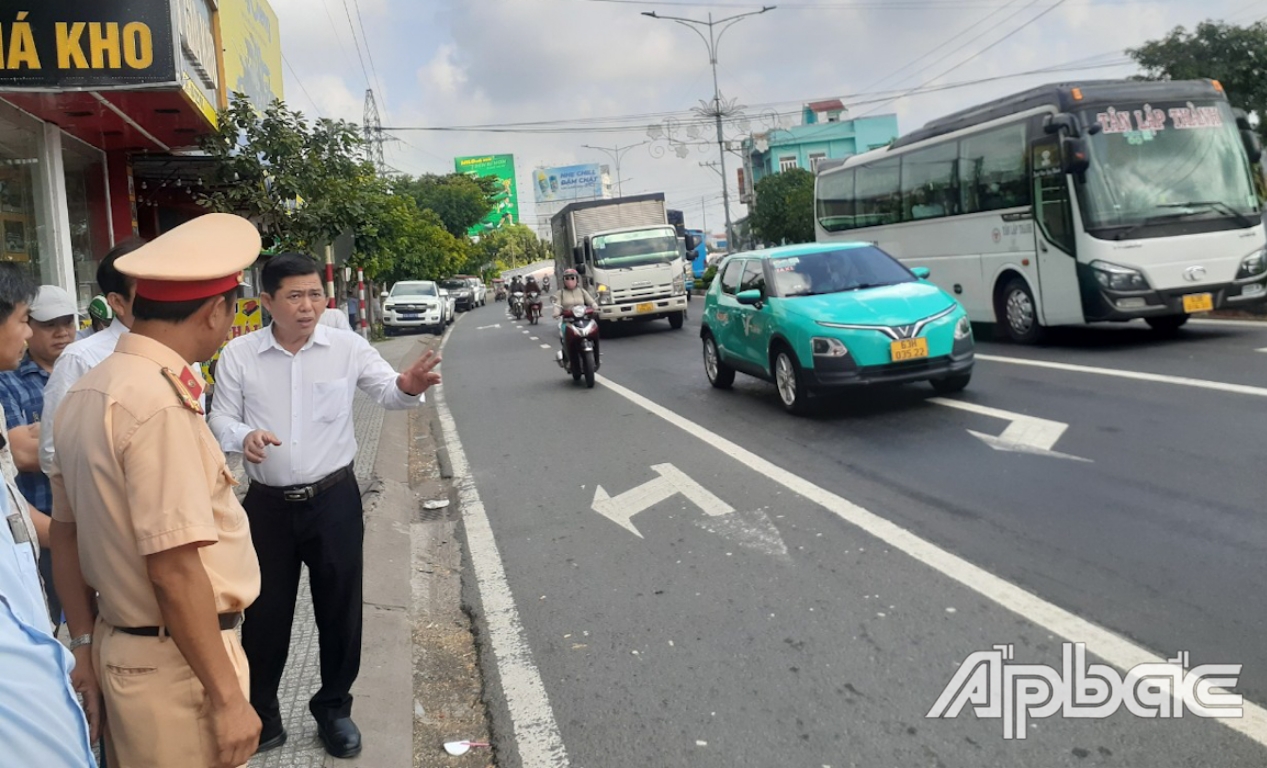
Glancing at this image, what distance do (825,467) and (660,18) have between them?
3304 centimetres

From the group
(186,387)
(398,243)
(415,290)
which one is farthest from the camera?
(415,290)

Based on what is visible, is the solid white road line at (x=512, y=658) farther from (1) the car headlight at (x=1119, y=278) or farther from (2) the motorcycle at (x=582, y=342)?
(1) the car headlight at (x=1119, y=278)

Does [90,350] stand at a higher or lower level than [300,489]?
higher

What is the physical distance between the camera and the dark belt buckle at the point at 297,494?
3.67 m

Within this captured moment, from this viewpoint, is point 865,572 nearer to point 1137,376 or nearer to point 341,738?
point 341,738

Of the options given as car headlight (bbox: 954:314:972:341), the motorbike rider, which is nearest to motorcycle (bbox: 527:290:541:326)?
the motorbike rider

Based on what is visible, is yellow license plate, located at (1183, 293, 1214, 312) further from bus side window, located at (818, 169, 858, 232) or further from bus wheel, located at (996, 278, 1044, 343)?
bus side window, located at (818, 169, 858, 232)

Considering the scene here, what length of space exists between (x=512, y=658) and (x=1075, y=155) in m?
10.6

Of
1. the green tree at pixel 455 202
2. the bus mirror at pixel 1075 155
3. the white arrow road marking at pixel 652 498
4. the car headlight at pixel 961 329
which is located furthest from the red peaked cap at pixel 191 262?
the green tree at pixel 455 202

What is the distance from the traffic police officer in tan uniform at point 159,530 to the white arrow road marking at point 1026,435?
6449 mm

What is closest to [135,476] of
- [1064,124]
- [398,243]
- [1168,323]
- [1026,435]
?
[1026,435]

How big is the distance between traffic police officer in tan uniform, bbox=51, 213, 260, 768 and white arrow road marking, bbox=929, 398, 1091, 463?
6449 millimetres

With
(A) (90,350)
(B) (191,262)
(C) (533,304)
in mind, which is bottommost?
(A) (90,350)

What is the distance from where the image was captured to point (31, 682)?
1420mm
